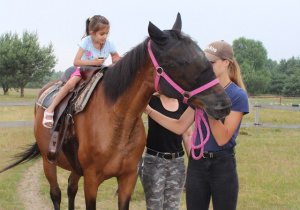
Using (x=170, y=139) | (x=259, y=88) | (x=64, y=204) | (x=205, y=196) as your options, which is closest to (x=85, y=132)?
(x=170, y=139)

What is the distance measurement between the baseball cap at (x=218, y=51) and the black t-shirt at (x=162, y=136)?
1034 millimetres

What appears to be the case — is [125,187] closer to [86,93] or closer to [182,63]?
[86,93]

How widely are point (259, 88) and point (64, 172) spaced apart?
162ft

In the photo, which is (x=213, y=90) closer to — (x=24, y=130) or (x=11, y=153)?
(x=11, y=153)

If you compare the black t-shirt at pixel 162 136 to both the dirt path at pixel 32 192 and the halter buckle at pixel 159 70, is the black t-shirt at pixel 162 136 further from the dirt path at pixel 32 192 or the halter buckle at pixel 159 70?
the dirt path at pixel 32 192

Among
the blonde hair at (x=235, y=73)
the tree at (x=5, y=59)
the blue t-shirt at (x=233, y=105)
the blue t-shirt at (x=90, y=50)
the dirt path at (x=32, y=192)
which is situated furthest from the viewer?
the tree at (x=5, y=59)

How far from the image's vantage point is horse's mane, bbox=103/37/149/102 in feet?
8.13

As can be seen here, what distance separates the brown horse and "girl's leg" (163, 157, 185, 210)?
46 centimetres

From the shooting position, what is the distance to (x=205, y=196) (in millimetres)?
2529

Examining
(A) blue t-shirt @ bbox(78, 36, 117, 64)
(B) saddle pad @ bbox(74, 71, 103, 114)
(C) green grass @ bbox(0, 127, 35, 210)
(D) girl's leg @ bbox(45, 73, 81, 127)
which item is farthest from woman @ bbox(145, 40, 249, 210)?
(C) green grass @ bbox(0, 127, 35, 210)

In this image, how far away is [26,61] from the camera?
3569 centimetres

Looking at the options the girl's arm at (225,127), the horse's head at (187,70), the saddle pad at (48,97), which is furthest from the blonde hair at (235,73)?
the saddle pad at (48,97)

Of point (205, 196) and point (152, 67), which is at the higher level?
point (152, 67)

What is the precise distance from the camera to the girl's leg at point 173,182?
3252mm
